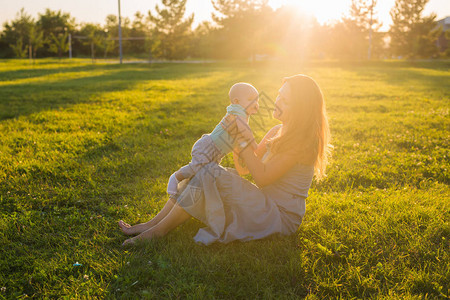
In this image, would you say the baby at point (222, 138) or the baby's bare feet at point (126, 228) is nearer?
the baby at point (222, 138)

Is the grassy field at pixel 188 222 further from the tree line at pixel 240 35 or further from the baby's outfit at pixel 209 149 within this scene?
the tree line at pixel 240 35

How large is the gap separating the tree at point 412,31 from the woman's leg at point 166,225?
146 ft

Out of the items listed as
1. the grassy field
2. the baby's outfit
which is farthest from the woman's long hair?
the grassy field

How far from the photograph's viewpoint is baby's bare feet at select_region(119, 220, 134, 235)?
3.38m

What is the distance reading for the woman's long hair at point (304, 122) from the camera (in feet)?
9.73

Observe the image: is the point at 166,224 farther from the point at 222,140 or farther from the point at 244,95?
the point at 244,95

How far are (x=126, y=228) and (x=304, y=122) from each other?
2.03 meters

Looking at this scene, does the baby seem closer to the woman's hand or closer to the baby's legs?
the woman's hand

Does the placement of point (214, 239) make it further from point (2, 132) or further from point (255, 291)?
point (2, 132)

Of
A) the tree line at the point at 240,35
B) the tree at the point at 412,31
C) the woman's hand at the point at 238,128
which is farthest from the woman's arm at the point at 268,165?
the tree at the point at 412,31

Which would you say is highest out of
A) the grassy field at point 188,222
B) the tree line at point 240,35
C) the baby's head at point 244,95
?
the tree line at point 240,35

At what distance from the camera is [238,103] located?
9.94ft

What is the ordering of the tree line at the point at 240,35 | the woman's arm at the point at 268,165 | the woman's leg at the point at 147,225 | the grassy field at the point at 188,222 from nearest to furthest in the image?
the grassy field at the point at 188,222 < the woman's arm at the point at 268,165 < the woman's leg at the point at 147,225 < the tree line at the point at 240,35

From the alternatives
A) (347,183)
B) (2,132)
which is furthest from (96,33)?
(347,183)
